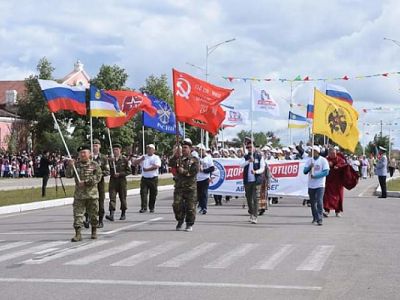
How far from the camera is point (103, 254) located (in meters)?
10.5

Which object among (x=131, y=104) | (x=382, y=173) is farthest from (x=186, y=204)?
(x=382, y=173)

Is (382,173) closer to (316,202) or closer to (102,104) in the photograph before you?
(316,202)

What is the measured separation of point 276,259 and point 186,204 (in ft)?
13.6

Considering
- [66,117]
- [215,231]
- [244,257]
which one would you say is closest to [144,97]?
[215,231]

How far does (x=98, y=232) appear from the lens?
13656mm

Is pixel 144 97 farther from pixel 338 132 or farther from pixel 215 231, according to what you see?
pixel 215 231

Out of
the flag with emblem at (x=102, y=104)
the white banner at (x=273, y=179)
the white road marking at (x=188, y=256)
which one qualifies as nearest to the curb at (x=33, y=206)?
the flag with emblem at (x=102, y=104)

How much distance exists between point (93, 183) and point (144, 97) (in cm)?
1107

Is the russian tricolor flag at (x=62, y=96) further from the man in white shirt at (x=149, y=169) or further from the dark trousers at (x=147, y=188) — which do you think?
the dark trousers at (x=147, y=188)

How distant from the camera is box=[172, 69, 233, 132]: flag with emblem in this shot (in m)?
15.8

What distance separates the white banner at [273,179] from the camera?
73.2 ft

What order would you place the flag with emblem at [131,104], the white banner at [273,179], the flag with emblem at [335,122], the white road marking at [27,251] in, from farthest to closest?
the flag with emblem at [131,104] < the white banner at [273,179] < the flag with emblem at [335,122] < the white road marking at [27,251]

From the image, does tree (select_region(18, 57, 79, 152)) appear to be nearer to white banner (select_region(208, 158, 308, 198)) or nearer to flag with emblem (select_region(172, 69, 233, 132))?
white banner (select_region(208, 158, 308, 198))

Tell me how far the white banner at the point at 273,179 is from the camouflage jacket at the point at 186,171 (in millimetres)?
8615
